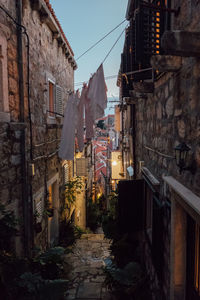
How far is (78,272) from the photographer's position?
614 cm

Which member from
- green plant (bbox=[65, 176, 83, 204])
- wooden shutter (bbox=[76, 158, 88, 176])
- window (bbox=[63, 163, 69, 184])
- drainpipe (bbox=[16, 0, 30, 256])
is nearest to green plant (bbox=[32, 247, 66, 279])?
drainpipe (bbox=[16, 0, 30, 256])

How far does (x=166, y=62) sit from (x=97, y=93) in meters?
3.00

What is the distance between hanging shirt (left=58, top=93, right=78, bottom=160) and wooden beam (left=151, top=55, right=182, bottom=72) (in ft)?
11.9

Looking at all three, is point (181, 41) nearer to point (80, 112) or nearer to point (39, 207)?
point (80, 112)

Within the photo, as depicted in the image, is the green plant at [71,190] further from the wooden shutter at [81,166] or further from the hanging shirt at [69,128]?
the hanging shirt at [69,128]

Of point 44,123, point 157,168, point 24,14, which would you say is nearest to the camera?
point 157,168

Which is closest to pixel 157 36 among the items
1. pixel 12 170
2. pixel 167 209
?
pixel 167 209

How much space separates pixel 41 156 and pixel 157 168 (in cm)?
346

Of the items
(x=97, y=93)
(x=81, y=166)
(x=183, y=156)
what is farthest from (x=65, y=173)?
(x=183, y=156)

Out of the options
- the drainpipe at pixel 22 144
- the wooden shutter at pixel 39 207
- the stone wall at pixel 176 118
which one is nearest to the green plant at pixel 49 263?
the drainpipe at pixel 22 144

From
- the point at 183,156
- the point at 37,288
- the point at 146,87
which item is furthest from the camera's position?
the point at 146,87

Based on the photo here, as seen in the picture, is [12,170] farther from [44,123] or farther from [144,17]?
[144,17]

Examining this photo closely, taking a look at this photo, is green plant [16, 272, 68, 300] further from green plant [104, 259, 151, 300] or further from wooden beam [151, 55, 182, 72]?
wooden beam [151, 55, 182, 72]

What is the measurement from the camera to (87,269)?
6.31 m
